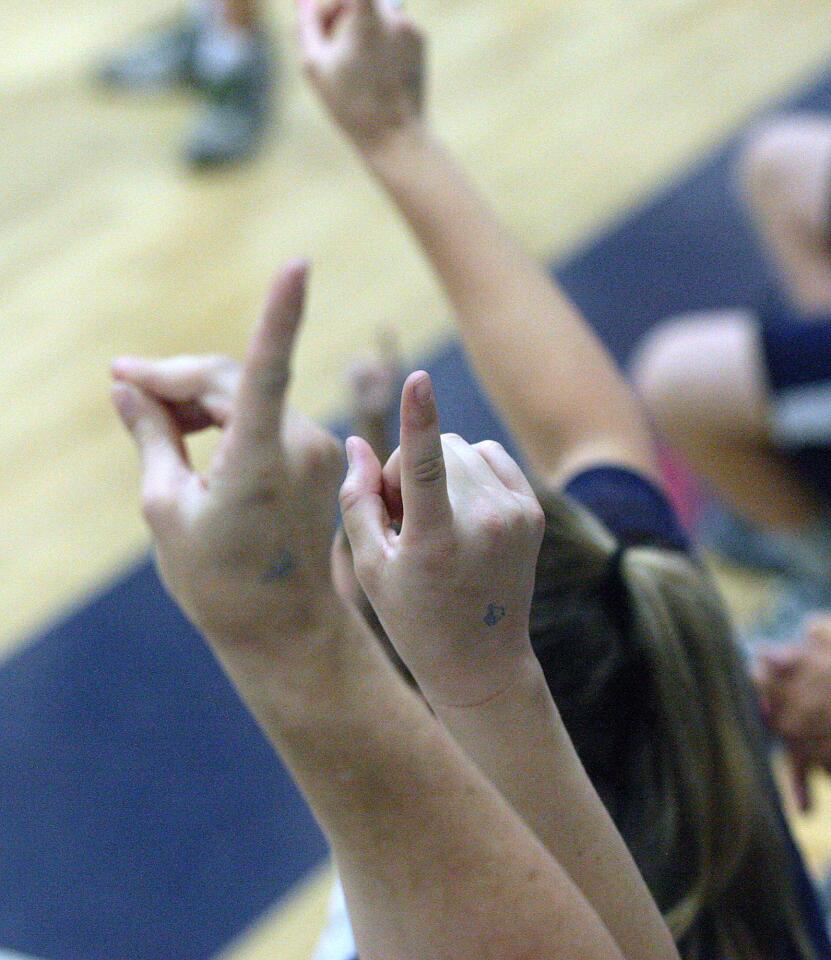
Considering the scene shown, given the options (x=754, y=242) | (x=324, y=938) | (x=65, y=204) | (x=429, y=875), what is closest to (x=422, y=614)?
(x=429, y=875)

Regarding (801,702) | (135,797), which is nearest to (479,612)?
(801,702)

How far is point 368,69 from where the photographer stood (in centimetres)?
83

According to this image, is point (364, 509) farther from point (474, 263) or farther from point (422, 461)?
point (474, 263)

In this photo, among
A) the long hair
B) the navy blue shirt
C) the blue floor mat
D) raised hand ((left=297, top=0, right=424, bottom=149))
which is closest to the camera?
the long hair

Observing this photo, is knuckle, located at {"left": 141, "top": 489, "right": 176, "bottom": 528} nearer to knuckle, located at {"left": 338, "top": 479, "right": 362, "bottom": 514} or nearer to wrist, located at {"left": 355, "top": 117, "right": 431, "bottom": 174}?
knuckle, located at {"left": 338, "top": 479, "right": 362, "bottom": 514}

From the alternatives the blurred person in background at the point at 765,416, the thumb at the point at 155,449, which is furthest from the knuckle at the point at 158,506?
the blurred person in background at the point at 765,416

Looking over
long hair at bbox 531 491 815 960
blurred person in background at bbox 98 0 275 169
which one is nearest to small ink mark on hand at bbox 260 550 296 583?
long hair at bbox 531 491 815 960

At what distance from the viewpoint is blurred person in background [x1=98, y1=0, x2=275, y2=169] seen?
2.42 m

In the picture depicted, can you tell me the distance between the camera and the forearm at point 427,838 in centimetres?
44

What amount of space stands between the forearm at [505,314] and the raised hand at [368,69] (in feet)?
0.05

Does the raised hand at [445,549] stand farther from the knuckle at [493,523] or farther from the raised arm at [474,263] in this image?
the raised arm at [474,263]

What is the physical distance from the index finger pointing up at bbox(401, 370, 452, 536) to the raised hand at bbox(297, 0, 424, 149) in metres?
0.51

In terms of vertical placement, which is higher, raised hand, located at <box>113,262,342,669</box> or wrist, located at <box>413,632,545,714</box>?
raised hand, located at <box>113,262,342,669</box>

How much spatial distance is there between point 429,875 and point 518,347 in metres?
0.44
